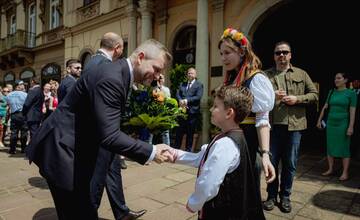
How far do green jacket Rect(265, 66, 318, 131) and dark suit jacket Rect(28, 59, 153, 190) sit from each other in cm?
205

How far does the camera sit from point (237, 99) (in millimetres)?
1745

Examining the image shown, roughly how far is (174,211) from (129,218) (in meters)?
0.61

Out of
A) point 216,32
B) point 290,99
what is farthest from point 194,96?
point 290,99

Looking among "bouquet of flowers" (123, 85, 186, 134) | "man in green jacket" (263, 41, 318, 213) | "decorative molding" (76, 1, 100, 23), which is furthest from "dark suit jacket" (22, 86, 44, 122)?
"decorative molding" (76, 1, 100, 23)

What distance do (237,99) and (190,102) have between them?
474 centimetres

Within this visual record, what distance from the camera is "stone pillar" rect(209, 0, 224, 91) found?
27.8ft

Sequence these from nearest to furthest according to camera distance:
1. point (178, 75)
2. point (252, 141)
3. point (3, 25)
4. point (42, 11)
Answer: point (252, 141) → point (178, 75) → point (42, 11) → point (3, 25)

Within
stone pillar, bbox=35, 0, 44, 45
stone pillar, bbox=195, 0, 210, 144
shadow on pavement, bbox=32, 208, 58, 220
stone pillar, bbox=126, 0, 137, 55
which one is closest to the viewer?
shadow on pavement, bbox=32, 208, 58, 220

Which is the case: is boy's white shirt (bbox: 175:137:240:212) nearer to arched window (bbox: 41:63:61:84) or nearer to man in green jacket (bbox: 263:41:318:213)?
man in green jacket (bbox: 263:41:318:213)

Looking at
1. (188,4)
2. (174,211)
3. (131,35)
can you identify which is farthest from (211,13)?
(174,211)

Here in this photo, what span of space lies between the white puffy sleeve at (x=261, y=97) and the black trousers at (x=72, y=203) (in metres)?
1.29

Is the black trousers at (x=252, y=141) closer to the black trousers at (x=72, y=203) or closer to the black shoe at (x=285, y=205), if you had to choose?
the black trousers at (x=72, y=203)

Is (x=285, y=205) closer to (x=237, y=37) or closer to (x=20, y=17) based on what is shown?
(x=237, y=37)

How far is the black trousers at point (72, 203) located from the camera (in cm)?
182
